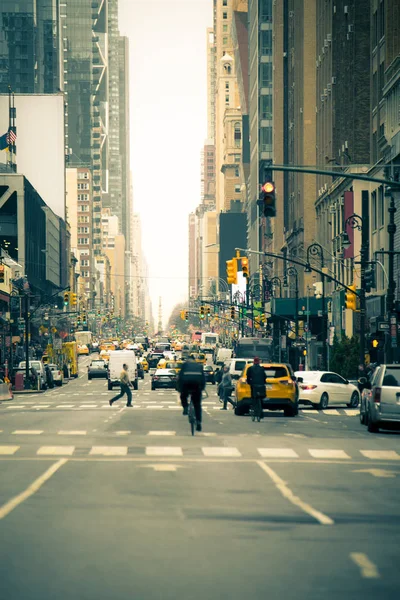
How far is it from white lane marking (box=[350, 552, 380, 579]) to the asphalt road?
0.02 meters

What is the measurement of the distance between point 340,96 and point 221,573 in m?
81.6

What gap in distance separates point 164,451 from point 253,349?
54.2 metres

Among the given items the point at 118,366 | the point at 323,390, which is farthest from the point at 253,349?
the point at 323,390

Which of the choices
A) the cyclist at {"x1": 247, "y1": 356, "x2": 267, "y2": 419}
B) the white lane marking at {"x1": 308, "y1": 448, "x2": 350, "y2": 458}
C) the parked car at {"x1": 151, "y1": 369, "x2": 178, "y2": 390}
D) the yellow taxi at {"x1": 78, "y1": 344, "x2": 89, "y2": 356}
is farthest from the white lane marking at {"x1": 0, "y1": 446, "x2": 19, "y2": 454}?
the yellow taxi at {"x1": 78, "y1": 344, "x2": 89, "y2": 356}

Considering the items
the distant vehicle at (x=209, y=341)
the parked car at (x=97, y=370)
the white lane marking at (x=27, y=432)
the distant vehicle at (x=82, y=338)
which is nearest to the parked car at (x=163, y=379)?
the parked car at (x=97, y=370)

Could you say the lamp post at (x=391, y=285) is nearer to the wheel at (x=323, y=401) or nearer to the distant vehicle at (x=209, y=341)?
the wheel at (x=323, y=401)

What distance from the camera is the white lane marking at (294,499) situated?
12.4m

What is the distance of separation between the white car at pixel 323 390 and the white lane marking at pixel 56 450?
2206cm

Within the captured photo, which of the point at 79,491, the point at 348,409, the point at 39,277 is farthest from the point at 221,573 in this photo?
the point at 39,277

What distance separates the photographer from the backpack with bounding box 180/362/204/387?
26859 mm

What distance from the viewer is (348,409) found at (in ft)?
146

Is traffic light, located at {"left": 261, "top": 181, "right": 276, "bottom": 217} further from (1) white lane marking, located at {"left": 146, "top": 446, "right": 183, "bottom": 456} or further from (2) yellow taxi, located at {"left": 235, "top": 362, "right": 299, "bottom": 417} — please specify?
(2) yellow taxi, located at {"left": 235, "top": 362, "right": 299, "bottom": 417}

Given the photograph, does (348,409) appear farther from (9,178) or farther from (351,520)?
(9,178)

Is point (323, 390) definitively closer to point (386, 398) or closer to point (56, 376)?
point (386, 398)
